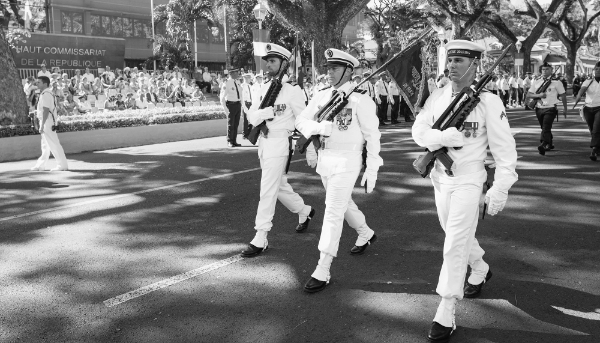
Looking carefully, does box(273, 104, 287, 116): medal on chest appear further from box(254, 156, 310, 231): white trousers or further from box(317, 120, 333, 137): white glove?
box(317, 120, 333, 137): white glove

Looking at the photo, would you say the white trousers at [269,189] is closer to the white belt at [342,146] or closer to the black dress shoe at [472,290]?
the white belt at [342,146]

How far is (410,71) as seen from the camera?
516 cm

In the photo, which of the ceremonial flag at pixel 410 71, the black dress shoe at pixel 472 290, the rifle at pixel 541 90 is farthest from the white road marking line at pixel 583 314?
the rifle at pixel 541 90

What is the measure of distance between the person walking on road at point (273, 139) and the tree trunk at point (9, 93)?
11.3 metres

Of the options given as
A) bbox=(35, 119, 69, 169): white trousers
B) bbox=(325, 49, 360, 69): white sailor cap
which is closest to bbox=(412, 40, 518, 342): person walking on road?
bbox=(325, 49, 360, 69): white sailor cap

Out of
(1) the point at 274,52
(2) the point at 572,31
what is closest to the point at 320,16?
(1) the point at 274,52

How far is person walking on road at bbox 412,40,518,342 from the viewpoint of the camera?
13.6ft

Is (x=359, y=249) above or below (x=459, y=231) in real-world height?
below

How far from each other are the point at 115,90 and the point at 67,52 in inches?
439

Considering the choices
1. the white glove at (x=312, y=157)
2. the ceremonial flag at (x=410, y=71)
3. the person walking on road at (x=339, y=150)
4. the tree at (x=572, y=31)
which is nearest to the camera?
the ceremonial flag at (x=410, y=71)

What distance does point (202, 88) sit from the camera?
3591cm

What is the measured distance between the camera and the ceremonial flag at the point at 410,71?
16.6 feet

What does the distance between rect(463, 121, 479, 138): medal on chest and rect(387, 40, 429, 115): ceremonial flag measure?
778mm

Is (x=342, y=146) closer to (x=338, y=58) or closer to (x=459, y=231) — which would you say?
(x=338, y=58)
